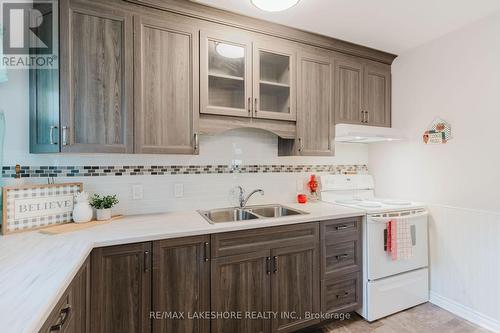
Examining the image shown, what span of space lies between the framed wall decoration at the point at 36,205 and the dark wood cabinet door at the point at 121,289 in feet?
1.73

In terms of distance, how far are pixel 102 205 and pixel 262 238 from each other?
1151 millimetres

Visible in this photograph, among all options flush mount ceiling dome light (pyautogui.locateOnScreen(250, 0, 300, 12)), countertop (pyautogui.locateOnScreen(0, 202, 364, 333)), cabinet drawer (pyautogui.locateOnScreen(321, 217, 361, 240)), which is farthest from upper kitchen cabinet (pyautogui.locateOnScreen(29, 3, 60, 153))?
cabinet drawer (pyautogui.locateOnScreen(321, 217, 361, 240))

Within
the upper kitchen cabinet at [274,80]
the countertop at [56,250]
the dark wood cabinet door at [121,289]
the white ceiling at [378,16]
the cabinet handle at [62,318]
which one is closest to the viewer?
the countertop at [56,250]

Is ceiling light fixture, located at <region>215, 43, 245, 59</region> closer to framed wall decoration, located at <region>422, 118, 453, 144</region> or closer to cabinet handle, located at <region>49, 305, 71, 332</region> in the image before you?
cabinet handle, located at <region>49, 305, 71, 332</region>

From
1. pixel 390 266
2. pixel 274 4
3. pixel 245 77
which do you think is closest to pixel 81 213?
pixel 245 77

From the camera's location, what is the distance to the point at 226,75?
200 centimetres

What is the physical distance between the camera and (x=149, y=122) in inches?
69.4

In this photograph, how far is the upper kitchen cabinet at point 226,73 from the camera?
6.28ft

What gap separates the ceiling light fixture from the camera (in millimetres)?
1975

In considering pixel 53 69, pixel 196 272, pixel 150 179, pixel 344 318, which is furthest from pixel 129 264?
pixel 344 318

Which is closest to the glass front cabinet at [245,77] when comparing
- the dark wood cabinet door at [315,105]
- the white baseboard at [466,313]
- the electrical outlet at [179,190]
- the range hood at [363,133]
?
the dark wood cabinet door at [315,105]

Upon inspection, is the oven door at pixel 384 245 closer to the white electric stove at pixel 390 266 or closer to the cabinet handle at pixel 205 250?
the white electric stove at pixel 390 266

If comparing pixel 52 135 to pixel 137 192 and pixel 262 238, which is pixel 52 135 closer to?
pixel 137 192

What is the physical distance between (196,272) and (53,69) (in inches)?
60.9
